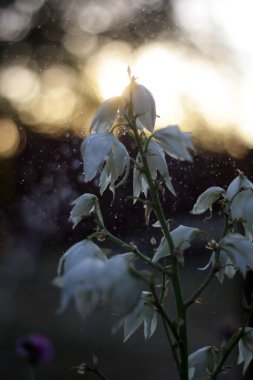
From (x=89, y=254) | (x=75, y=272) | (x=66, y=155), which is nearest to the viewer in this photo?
(x=75, y=272)

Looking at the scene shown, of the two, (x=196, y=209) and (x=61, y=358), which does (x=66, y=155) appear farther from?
(x=196, y=209)

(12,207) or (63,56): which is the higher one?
(63,56)

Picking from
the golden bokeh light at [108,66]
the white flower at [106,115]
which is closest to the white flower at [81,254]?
the white flower at [106,115]

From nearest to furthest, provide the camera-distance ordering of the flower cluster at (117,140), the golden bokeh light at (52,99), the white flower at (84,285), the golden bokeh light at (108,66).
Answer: the white flower at (84,285)
the flower cluster at (117,140)
the golden bokeh light at (108,66)
the golden bokeh light at (52,99)

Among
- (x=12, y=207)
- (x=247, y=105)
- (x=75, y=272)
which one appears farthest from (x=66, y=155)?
(x=75, y=272)

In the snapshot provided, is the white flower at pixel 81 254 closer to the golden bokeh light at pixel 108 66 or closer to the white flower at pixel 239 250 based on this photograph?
the white flower at pixel 239 250

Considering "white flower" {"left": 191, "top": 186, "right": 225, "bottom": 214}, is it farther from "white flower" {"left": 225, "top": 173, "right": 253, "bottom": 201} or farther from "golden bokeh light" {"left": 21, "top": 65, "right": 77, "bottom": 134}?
"golden bokeh light" {"left": 21, "top": 65, "right": 77, "bottom": 134}
